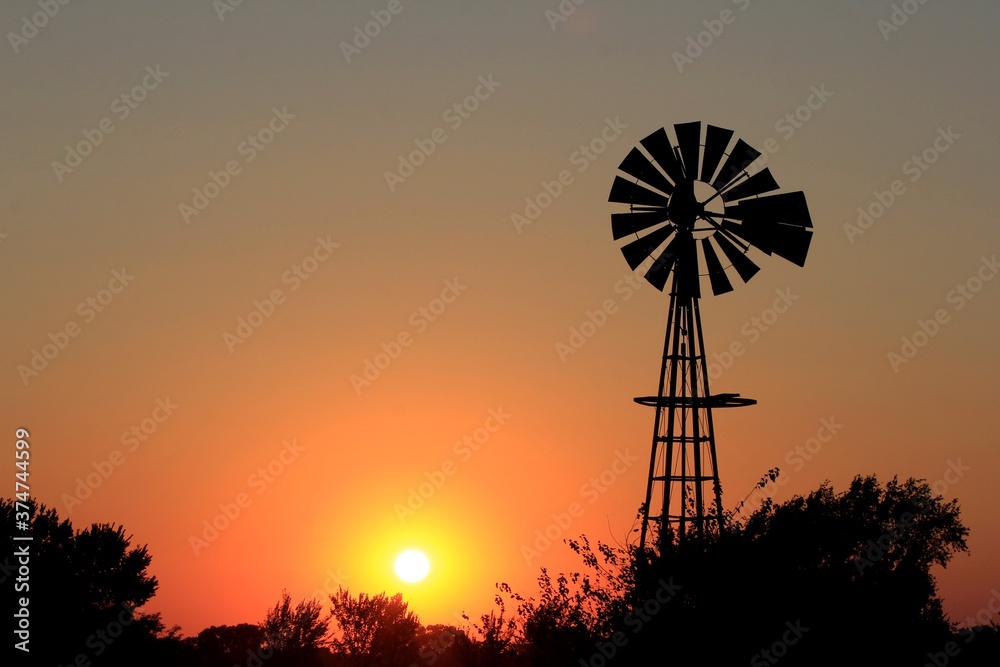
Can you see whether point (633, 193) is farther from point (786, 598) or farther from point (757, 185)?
point (786, 598)

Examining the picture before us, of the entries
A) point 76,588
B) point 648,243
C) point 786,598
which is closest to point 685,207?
point 648,243

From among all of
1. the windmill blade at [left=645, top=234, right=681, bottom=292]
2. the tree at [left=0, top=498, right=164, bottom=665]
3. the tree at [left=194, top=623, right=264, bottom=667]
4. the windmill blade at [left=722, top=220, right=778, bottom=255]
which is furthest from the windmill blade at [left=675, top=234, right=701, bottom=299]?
the tree at [left=194, top=623, right=264, bottom=667]

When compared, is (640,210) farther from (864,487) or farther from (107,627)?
(107,627)

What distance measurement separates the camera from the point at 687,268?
4103 cm

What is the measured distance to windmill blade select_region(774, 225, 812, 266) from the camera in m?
41.1

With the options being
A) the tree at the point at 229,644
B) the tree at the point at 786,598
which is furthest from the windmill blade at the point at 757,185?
the tree at the point at 229,644

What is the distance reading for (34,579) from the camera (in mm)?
59062

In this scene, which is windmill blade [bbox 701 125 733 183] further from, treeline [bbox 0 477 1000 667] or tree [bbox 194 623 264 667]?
tree [bbox 194 623 264 667]

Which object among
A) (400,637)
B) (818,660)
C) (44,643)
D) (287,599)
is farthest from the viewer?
(400,637)

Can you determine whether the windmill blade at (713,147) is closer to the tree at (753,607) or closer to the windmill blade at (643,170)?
the windmill blade at (643,170)

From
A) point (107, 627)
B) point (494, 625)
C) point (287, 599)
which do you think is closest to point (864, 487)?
point (494, 625)

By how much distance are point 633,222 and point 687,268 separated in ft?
7.89

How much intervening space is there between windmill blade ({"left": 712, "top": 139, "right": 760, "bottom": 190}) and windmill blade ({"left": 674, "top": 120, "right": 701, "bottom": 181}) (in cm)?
74

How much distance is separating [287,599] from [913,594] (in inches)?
2449
